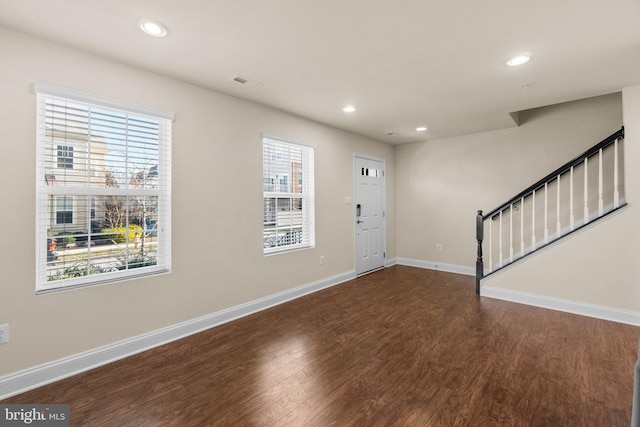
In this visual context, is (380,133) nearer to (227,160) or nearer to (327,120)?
(327,120)

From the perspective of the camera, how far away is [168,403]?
1862 millimetres

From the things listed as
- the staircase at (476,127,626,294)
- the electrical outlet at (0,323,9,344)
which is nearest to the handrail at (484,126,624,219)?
the staircase at (476,127,626,294)

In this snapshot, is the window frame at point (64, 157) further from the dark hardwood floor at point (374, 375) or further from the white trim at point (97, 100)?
the dark hardwood floor at point (374, 375)

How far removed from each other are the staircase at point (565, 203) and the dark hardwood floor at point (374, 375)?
0.97 metres

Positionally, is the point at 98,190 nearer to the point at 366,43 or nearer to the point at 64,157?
the point at 64,157

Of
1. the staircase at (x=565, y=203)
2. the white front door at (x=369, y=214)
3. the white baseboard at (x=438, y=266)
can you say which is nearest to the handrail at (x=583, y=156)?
the staircase at (x=565, y=203)

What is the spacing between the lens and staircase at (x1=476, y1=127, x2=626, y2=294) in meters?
3.33

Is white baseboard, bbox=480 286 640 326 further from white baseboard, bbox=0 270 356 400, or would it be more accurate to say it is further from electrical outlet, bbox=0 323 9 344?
electrical outlet, bbox=0 323 9 344

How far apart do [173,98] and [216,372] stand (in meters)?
2.51

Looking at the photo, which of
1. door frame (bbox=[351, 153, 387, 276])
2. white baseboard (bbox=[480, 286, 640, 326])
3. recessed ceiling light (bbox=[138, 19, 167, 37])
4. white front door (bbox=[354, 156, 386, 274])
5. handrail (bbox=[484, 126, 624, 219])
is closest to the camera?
recessed ceiling light (bbox=[138, 19, 167, 37])

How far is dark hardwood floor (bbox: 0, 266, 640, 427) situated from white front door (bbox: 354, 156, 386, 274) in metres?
1.97

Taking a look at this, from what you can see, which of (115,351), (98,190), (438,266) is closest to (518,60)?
(98,190)

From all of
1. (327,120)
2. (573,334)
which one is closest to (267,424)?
(573,334)

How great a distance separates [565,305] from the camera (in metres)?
3.39
